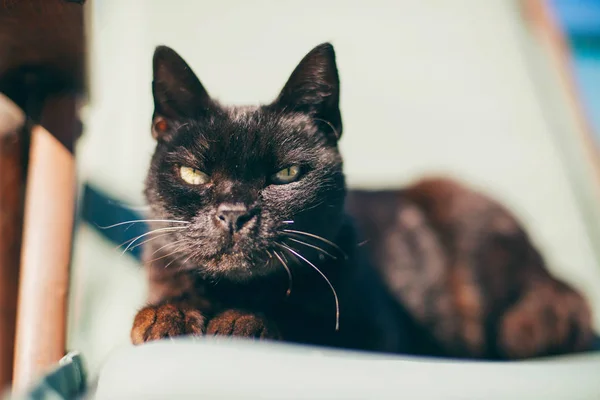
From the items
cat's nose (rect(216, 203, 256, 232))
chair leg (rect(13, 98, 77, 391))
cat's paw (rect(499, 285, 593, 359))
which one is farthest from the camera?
cat's paw (rect(499, 285, 593, 359))

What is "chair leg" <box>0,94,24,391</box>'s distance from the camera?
0.93m

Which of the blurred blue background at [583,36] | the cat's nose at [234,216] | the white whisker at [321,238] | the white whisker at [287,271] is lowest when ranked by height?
the white whisker at [287,271]

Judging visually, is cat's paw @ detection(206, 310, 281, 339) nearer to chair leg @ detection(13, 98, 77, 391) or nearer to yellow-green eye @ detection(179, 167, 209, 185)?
yellow-green eye @ detection(179, 167, 209, 185)

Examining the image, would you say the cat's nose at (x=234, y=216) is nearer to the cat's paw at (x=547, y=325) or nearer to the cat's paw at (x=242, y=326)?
the cat's paw at (x=242, y=326)

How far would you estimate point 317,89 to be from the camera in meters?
0.90

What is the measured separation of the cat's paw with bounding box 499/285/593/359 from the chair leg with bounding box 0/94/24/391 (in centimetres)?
130

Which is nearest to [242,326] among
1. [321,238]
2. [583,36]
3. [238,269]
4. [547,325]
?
[238,269]

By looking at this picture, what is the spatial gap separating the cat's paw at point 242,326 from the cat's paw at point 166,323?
27 millimetres

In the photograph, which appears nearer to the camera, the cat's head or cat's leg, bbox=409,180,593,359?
the cat's head

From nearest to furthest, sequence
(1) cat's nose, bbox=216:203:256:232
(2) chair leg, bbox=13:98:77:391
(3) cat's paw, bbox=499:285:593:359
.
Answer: (1) cat's nose, bbox=216:203:256:232, (2) chair leg, bbox=13:98:77:391, (3) cat's paw, bbox=499:285:593:359

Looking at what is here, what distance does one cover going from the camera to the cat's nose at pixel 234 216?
78cm

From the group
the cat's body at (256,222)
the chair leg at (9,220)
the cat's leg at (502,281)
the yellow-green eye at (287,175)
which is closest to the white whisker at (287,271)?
the cat's body at (256,222)

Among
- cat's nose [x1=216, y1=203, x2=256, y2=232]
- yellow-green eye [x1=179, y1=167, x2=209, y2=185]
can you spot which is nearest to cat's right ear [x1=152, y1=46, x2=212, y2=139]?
yellow-green eye [x1=179, y1=167, x2=209, y2=185]

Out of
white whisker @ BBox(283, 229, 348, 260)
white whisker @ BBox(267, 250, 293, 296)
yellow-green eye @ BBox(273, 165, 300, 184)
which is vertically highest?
yellow-green eye @ BBox(273, 165, 300, 184)
